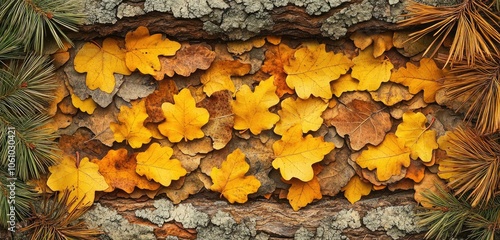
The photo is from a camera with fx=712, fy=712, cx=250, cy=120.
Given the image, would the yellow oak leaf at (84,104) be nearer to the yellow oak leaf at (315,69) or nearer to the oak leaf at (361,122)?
the yellow oak leaf at (315,69)

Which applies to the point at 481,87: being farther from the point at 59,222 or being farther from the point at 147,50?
the point at 59,222

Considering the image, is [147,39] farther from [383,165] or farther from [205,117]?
[383,165]

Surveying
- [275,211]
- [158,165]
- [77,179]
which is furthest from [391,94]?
[77,179]

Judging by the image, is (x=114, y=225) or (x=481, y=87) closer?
(x=481, y=87)

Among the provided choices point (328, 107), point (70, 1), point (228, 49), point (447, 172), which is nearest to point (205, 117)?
point (228, 49)

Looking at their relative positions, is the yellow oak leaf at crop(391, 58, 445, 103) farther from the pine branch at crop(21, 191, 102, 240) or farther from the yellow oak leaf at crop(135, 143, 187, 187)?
the pine branch at crop(21, 191, 102, 240)

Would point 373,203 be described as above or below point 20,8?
below
